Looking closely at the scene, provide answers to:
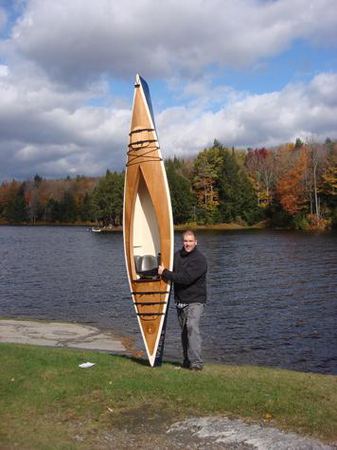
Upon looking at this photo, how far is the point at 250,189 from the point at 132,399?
299 ft

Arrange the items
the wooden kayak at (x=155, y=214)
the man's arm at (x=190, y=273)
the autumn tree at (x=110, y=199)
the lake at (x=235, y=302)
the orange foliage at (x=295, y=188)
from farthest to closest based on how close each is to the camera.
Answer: the autumn tree at (x=110, y=199), the orange foliage at (x=295, y=188), the lake at (x=235, y=302), the wooden kayak at (x=155, y=214), the man's arm at (x=190, y=273)

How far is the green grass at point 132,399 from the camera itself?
21.7 feet

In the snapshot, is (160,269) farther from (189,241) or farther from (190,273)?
(189,241)

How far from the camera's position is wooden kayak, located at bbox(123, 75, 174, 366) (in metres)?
9.93

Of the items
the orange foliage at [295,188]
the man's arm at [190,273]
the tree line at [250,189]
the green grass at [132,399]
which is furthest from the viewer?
the orange foliage at [295,188]

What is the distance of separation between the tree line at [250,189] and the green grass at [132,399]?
242ft

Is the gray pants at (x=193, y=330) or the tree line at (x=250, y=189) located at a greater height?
the tree line at (x=250, y=189)

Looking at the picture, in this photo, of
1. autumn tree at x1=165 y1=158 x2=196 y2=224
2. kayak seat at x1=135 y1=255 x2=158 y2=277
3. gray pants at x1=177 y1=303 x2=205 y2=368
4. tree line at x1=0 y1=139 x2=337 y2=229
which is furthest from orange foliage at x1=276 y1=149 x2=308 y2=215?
gray pants at x1=177 y1=303 x2=205 y2=368

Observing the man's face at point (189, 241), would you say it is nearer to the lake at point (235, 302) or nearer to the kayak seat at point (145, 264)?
the kayak seat at point (145, 264)

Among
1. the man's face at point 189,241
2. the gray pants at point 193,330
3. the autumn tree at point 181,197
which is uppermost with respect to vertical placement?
the autumn tree at point 181,197

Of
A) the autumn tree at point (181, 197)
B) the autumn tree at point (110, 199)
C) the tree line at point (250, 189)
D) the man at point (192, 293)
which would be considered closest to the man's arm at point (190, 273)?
the man at point (192, 293)

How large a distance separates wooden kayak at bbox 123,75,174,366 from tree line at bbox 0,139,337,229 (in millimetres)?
72620

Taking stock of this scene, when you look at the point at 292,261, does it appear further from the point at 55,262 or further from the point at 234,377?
the point at 234,377

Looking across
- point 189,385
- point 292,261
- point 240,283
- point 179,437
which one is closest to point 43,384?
point 189,385
